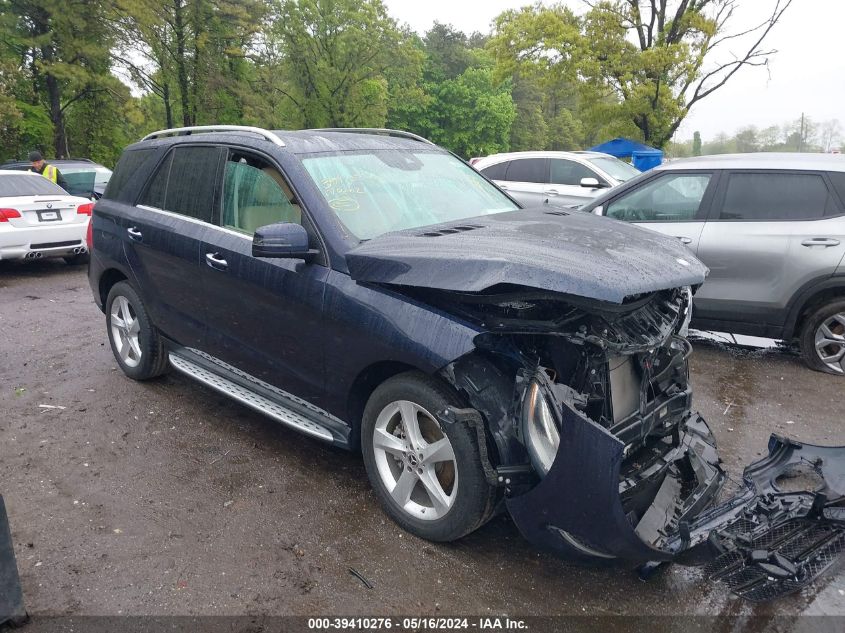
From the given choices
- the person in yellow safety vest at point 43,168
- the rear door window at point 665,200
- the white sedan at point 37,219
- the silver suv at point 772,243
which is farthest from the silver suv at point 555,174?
the person in yellow safety vest at point 43,168

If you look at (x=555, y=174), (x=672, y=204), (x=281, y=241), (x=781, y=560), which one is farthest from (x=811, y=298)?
(x=555, y=174)

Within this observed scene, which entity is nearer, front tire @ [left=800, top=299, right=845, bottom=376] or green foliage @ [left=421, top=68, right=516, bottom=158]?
front tire @ [left=800, top=299, right=845, bottom=376]

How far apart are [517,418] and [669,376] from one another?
96 cm

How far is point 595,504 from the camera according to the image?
234 centimetres

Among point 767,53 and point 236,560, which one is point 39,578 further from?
point 767,53

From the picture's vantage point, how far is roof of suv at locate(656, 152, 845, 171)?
5.38m

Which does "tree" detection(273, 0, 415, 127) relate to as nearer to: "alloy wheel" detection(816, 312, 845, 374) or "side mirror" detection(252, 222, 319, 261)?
"alloy wheel" detection(816, 312, 845, 374)

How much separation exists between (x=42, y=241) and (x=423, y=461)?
27.4 ft

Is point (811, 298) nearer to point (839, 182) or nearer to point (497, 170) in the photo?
point (839, 182)

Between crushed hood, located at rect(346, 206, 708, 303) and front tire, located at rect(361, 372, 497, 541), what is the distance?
0.52m

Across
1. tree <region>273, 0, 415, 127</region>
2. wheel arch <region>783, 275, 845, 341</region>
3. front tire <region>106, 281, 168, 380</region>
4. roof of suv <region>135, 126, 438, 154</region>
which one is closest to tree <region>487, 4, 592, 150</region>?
tree <region>273, 0, 415, 127</region>

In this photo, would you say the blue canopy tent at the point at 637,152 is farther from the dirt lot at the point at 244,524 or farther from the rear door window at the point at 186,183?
the rear door window at the point at 186,183

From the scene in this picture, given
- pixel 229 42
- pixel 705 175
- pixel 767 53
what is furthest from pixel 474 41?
pixel 705 175

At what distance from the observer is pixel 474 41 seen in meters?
69.4
